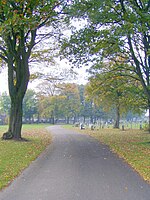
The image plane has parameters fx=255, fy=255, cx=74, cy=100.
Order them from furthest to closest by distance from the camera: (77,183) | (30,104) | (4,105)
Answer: (4,105) < (30,104) < (77,183)

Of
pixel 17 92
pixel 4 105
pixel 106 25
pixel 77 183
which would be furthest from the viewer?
pixel 4 105

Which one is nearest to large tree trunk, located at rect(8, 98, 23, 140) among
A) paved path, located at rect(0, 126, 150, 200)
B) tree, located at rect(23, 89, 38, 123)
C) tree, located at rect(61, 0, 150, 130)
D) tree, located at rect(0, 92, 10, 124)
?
tree, located at rect(61, 0, 150, 130)

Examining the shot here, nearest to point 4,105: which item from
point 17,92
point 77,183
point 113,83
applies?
point 113,83

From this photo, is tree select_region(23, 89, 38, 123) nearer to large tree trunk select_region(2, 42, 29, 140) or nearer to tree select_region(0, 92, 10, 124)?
tree select_region(0, 92, 10, 124)

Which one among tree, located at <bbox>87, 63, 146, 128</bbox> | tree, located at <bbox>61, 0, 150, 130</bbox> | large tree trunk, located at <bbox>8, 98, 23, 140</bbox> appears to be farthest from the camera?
tree, located at <bbox>87, 63, 146, 128</bbox>

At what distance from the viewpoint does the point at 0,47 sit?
1808 cm

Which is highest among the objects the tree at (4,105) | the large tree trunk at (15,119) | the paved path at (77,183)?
the tree at (4,105)

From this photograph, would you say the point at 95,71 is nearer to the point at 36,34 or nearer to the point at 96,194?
the point at 36,34

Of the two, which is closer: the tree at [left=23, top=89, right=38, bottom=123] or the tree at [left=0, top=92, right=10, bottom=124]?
the tree at [left=23, top=89, right=38, bottom=123]

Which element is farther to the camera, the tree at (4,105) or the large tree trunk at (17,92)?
the tree at (4,105)

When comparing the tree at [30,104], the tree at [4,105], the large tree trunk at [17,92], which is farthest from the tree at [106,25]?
the tree at [4,105]

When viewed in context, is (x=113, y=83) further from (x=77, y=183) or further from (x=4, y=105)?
(x=4, y=105)

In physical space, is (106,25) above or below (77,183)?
above

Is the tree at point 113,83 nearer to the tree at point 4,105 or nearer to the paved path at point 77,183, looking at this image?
the paved path at point 77,183
